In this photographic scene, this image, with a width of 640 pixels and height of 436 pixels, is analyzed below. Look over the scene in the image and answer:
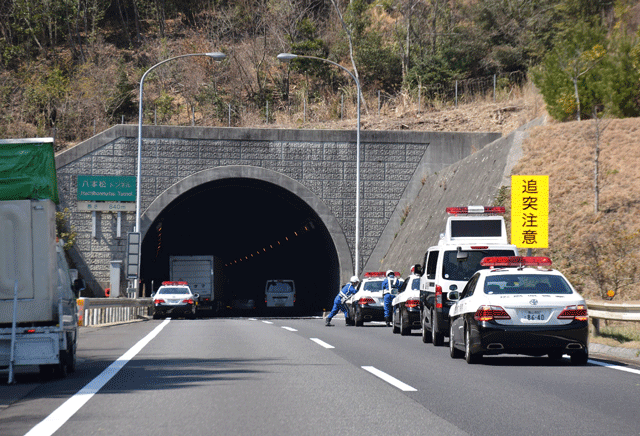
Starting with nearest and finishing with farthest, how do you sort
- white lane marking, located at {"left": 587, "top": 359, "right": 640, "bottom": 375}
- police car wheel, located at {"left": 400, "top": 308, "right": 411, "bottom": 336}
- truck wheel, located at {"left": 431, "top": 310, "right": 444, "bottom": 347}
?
white lane marking, located at {"left": 587, "top": 359, "right": 640, "bottom": 375}
truck wheel, located at {"left": 431, "top": 310, "right": 444, "bottom": 347}
police car wheel, located at {"left": 400, "top": 308, "right": 411, "bottom": 336}

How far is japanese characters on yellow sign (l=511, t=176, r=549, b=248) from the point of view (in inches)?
860

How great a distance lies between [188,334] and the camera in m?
21.3

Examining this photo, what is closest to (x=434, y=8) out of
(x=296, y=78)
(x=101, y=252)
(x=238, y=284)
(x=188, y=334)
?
(x=296, y=78)

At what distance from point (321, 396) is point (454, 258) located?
9105mm

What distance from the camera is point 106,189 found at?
39.9 meters

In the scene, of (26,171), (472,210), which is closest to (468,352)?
(26,171)

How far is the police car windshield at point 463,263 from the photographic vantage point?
17453 millimetres

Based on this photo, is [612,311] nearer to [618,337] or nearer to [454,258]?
[618,337]

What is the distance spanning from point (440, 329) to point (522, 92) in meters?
36.5

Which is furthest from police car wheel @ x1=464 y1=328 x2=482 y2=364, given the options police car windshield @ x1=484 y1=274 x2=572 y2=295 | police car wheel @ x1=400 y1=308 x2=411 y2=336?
police car wheel @ x1=400 y1=308 x2=411 y2=336

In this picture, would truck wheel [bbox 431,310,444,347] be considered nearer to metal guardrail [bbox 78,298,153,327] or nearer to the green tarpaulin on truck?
the green tarpaulin on truck

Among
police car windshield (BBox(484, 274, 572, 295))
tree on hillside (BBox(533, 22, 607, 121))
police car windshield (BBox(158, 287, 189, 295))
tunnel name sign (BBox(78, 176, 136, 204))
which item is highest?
tree on hillside (BBox(533, 22, 607, 121))

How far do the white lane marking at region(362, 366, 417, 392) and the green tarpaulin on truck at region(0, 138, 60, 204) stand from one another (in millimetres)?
4933

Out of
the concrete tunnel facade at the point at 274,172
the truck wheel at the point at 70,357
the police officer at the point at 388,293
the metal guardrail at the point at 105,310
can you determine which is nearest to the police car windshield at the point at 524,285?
the truck wheel at the point at 70,357
